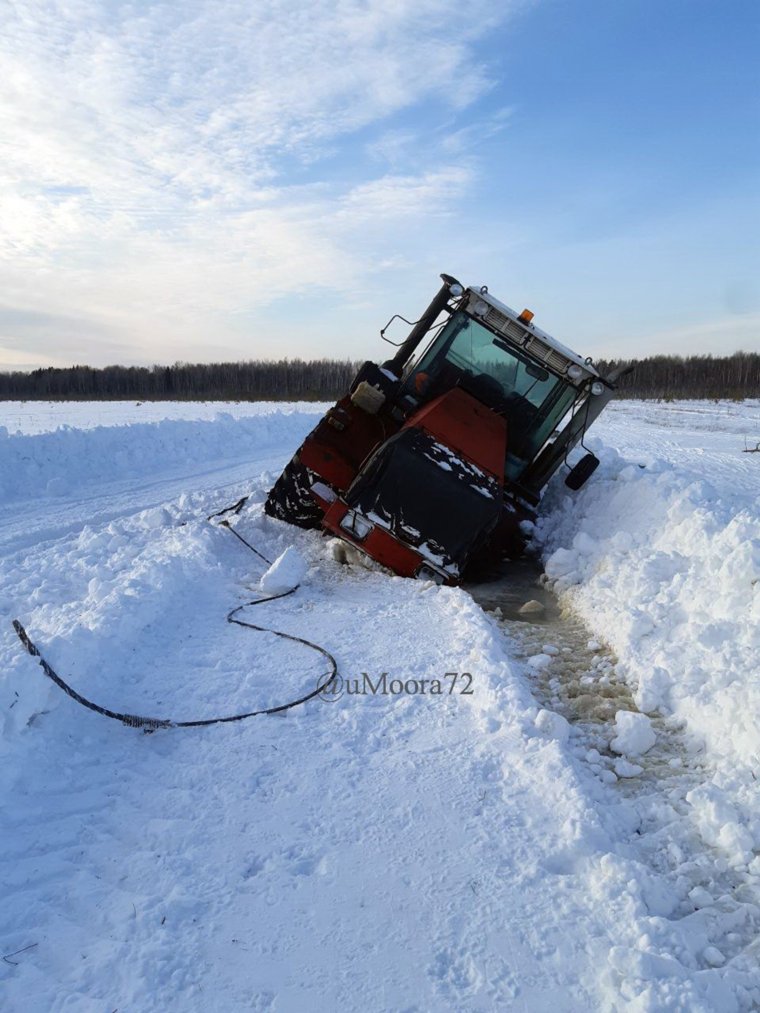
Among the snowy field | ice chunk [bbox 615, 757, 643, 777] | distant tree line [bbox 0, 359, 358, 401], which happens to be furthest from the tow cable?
distant tree line [bbox 0, 359, 358, 401]

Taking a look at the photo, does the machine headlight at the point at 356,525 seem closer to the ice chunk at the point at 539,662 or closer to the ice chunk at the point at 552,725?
the ice chunk at the point at 539,662

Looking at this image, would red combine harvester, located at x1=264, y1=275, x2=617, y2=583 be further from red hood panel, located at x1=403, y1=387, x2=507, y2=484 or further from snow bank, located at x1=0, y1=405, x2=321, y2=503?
snow bank, located at x1=0, y1=405, x2=321, y2=503

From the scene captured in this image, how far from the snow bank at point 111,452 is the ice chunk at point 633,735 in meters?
9.52

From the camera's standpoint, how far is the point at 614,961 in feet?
7.57

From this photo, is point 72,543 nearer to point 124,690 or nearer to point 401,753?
point 124,690

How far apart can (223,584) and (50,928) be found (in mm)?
3878

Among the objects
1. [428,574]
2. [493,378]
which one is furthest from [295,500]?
[493,378]

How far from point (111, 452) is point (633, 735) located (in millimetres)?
12304

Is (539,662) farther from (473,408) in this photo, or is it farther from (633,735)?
(473,408)

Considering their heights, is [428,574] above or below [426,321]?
below

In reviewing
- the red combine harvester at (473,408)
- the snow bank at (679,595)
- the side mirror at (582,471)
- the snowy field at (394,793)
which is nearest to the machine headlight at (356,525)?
the red combine harvester at (473,408)

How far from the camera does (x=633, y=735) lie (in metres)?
3.73

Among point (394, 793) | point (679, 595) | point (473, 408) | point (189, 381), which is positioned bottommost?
point (189, 381)

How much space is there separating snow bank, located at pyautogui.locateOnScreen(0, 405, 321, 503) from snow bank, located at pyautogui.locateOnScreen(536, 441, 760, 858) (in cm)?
819
